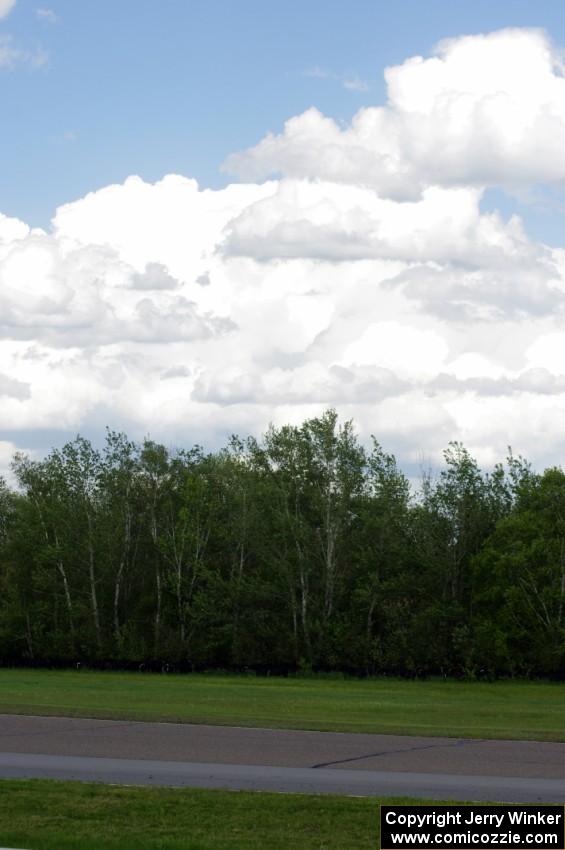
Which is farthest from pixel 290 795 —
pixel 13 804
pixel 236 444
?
pixel 236 444

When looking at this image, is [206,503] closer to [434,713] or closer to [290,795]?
[434,713]

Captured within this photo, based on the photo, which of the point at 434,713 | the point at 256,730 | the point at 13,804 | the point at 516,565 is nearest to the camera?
the point at 13,804

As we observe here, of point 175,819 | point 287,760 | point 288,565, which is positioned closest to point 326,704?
point 287,760

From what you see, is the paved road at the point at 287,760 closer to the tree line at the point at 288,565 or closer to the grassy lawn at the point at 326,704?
the grassy lawn at the point at 326,704

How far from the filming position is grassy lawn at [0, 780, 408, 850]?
1242cm

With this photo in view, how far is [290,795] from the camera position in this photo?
14.8 m

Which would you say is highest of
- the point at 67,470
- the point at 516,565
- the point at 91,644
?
the point at 67,470

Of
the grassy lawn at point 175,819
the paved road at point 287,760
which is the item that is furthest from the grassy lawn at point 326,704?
the grassy lawn at point 175,819

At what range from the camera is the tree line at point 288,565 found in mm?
64250

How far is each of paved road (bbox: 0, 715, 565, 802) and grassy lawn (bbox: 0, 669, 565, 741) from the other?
229 cm

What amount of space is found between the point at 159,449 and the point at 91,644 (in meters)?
13.6

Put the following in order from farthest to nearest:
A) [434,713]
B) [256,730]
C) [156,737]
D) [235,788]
Answer: [434,713], [256,730], [156,737], [235,788]

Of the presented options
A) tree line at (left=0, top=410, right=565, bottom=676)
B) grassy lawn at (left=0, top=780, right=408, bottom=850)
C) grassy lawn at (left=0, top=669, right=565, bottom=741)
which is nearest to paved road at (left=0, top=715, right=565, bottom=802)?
grassy lawn at (left=0, top=780, right=408, bottom=850)

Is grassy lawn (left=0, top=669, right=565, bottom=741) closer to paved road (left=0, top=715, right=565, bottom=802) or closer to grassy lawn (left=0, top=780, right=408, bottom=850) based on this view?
paved road (left=0, top=715, right=565, bottom=802)
